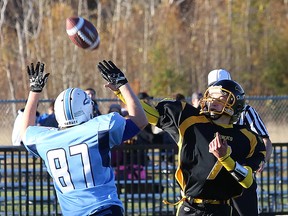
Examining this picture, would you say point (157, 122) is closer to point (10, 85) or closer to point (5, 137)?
point (5, 137)

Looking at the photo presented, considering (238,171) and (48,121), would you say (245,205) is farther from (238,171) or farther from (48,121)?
(48,121)

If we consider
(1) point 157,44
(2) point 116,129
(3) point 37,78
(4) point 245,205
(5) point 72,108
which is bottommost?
(4) point 245,205

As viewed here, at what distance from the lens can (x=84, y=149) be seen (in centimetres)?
607

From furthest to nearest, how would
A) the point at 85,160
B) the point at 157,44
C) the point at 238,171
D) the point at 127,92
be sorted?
the point at 157,44 < the point at 238,171 < the point at 127,92 < the point at 85,160

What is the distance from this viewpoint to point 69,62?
30.8 m

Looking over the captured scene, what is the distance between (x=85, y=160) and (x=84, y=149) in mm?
76

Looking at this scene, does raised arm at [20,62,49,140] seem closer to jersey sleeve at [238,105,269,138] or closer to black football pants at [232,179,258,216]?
black football pants at [232,179,258,216]

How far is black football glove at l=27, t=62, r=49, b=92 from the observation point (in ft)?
21.7

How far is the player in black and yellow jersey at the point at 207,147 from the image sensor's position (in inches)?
272

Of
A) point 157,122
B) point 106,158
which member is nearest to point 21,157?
point 157,122

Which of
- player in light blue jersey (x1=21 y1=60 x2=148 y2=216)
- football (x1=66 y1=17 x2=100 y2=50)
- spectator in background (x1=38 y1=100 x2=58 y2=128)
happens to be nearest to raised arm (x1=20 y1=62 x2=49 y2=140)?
player in light blue jersey (x1=21 y1=60 x2=148 y2=216)

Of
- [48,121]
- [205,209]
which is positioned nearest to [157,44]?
[48,121]

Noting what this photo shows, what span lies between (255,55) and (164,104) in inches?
1094

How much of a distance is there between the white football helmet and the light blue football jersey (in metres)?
0.06
